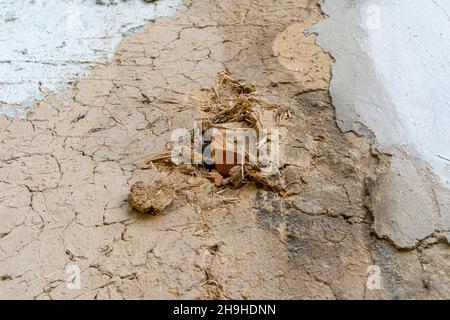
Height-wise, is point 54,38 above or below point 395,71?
above

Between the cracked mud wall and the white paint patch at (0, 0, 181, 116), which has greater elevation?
the white paint patch at (0, 0, 181, 116)

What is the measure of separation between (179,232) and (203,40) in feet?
4.85

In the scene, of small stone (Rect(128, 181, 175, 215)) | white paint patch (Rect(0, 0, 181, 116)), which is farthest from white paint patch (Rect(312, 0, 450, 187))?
white paint patch (Rect(0, 0, 181, 116))

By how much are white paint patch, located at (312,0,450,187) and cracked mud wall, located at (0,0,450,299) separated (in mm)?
103

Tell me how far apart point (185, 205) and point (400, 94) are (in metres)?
1.24

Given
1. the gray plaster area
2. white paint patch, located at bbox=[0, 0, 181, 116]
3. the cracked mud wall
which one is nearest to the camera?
the cracked mud wall

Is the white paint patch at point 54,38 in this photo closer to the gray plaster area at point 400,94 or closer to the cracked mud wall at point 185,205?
the cracked mud wall at point 185,205

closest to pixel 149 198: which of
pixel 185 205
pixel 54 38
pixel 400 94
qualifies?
pixel 185 205

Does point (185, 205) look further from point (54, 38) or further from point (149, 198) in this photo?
point (54, 38)

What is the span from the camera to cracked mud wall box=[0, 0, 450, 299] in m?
1.76

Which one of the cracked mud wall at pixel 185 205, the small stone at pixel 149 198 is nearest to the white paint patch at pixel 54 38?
the cracked mud wall at pixel 185 205

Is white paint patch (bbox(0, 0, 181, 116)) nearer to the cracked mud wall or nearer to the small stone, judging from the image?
the cracked mud wall

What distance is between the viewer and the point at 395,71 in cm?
243
